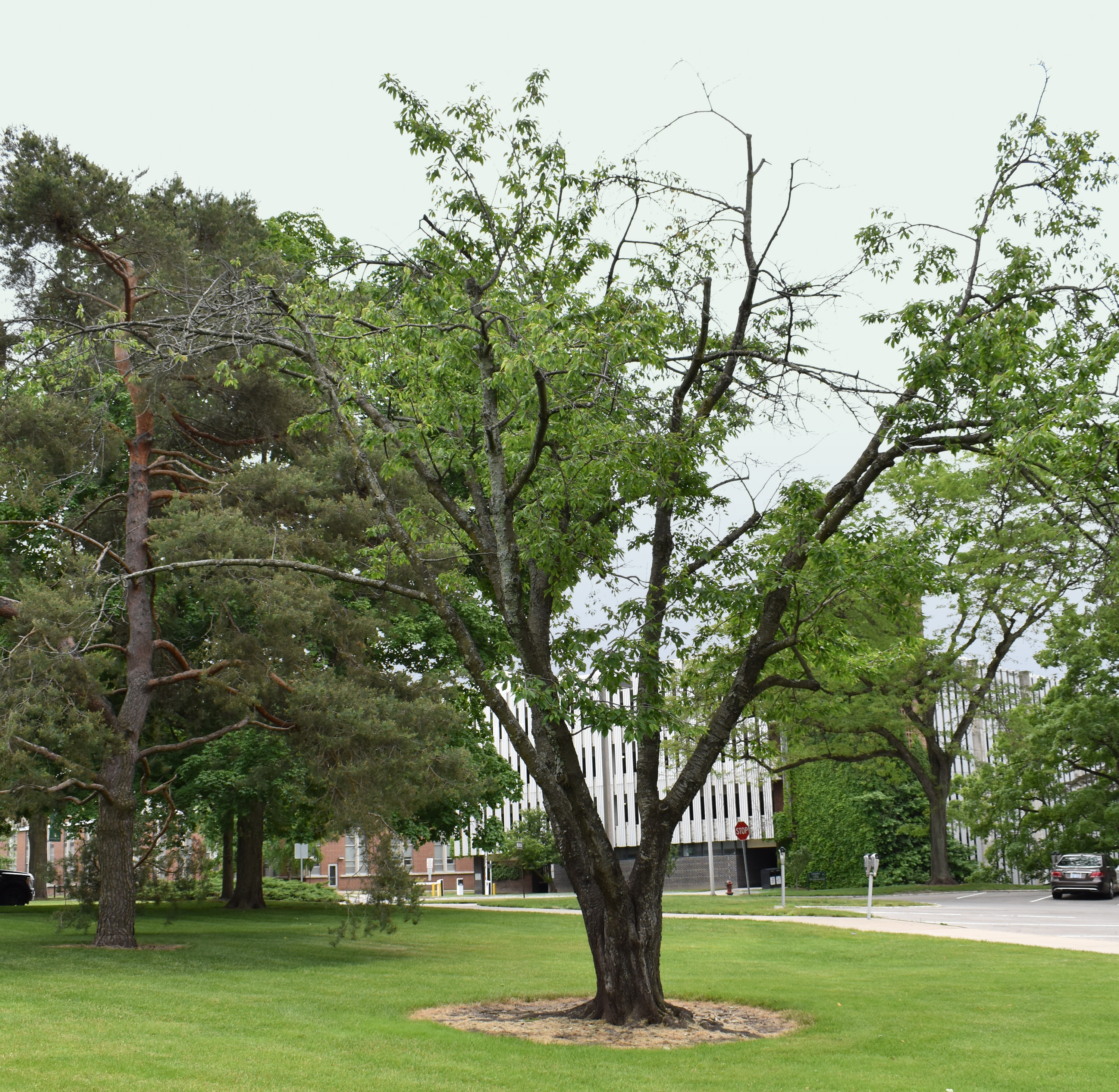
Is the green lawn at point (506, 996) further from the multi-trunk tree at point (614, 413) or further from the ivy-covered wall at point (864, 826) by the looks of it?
the ivy-covered wall at point (864, 826)

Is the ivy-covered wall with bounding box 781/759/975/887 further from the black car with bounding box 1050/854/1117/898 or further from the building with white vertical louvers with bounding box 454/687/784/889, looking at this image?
the black car with bounding box 1050/854/1117/898

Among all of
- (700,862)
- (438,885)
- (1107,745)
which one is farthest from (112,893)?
(438,885)

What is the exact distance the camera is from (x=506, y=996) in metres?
13.0

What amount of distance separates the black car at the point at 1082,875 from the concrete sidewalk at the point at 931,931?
35.1 ft

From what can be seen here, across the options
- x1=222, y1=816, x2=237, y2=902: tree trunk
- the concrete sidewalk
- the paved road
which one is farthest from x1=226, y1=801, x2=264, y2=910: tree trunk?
the concrete sidewalk

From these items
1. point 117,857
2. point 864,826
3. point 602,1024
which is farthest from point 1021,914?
point 117,857

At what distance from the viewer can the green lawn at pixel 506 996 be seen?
8.11 m

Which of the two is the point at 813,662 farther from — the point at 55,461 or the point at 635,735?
the point at 55,461

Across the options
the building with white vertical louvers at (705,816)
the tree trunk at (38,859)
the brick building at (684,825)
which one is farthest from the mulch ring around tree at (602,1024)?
the building with white vertical louvers at (705,816)

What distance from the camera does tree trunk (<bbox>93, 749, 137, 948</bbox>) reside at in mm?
18500

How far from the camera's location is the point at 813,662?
12.3m

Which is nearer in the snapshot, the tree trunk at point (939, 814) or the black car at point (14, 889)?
the black car at point (14, 889)

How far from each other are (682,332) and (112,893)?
527 inches

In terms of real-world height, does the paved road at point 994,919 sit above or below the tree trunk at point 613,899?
below
